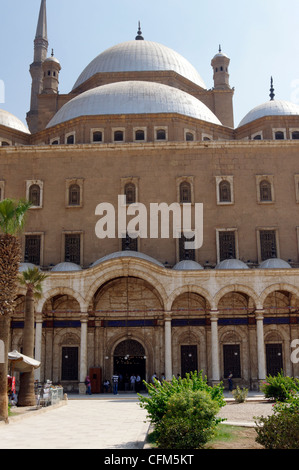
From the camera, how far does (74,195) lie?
27719 millimetres

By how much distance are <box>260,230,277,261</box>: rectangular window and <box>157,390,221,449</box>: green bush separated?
57.0 feet

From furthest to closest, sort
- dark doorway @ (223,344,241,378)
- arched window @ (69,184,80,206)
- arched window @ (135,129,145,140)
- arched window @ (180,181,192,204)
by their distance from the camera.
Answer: arched window @ (135,129,145,140) → arched window @ (69,184,80,206) → arched window @ (180,181,192,204) → dark doorway @ (223,344,241,378)

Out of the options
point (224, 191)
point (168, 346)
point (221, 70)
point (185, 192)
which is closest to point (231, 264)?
point (224, 191)

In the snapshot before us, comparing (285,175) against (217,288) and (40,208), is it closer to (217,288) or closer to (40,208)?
(217,288)

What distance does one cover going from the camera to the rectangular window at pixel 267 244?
26.6m

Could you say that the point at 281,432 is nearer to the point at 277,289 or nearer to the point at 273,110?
the point at 277,289

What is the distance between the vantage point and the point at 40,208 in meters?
27.4

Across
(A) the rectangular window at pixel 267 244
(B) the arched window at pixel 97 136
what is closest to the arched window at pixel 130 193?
(B) the arched window at pixel 97 136

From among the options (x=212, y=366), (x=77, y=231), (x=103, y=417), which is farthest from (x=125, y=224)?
(x=103, y=417)

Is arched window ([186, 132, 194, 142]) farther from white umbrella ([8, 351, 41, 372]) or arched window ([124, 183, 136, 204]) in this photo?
white umbrella ([8, 351, 41, 372])

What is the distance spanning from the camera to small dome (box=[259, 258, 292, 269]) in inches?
980

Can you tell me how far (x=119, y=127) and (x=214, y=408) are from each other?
22851mm

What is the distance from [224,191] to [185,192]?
2.06 meters

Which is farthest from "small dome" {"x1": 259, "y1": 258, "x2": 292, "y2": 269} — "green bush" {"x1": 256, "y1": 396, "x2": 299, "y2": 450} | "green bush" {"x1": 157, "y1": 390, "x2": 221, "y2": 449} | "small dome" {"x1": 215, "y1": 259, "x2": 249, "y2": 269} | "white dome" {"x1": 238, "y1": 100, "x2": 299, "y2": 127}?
"green bush" {"x1": 256, "y1": 396, "x2": 299, "y2": 450}
